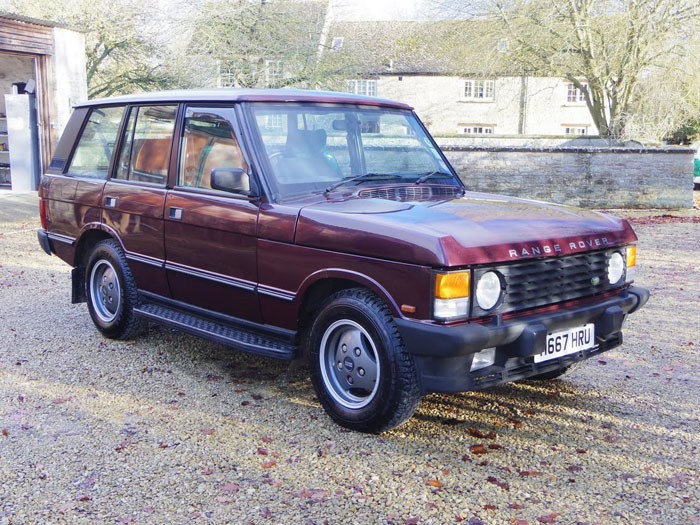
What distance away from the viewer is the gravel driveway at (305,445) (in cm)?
343

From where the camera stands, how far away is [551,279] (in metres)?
4.14

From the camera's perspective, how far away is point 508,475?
376 cm

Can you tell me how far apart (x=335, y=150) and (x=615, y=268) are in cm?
202

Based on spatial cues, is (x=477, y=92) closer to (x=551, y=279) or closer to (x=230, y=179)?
(x=230, y=179)

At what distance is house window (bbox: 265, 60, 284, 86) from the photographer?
27.0 meters

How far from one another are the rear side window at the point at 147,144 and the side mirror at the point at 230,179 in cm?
98

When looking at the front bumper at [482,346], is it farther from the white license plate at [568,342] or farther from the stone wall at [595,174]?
the stone wall at [595,174]

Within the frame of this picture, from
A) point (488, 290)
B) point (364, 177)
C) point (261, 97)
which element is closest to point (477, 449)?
point (488, 290)

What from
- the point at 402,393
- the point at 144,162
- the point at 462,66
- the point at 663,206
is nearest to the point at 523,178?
the point at 663,206

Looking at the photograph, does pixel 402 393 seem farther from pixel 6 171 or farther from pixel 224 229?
pixel 6 171

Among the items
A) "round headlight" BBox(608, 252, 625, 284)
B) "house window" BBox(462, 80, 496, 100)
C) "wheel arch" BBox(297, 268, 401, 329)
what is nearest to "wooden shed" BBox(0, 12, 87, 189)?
"wheel arch" BBox(297, 268, 401, 329)

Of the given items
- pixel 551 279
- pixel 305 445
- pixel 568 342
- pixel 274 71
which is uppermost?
pixel 274 71

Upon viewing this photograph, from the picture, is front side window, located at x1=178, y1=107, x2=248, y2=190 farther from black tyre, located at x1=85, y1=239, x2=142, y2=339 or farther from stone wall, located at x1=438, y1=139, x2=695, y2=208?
stone wall, located at x1=438, y1=139, x2=695, y2=208

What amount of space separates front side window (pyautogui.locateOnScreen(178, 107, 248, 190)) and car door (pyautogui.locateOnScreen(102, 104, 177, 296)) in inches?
7.7
